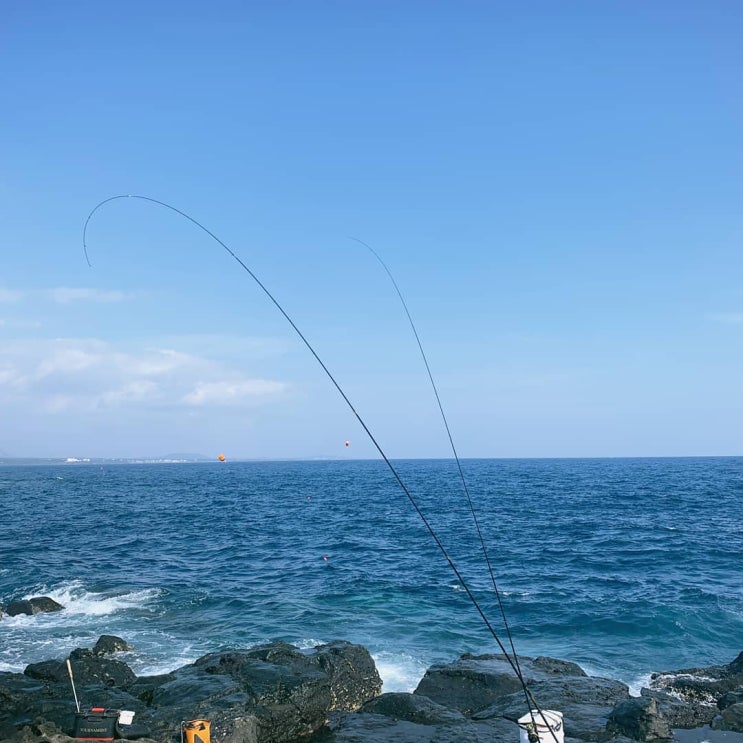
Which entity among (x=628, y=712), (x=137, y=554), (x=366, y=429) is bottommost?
(x=137, y=554)

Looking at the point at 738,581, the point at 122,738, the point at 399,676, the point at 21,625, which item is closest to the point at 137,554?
the point at 21,625

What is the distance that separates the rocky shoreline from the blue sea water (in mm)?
1967

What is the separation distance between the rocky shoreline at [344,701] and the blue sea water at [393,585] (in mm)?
1967

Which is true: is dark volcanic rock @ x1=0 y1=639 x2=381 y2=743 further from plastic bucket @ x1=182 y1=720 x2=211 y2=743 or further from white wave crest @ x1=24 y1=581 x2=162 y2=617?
white wave crest @ x1=24 y1=581 x2=162 y2=617

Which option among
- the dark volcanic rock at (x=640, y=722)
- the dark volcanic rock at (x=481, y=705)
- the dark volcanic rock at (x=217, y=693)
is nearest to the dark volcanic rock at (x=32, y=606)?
the dark volcanic rock at (x=217, y=693)

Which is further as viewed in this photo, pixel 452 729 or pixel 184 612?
pixel 184 612

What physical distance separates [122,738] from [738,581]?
79.4 ft

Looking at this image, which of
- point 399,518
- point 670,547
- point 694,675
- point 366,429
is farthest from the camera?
point 399,518

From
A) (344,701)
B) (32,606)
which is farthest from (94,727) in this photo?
(32,606)

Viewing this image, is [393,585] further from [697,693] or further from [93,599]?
[697,693]

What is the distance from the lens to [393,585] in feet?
79.9

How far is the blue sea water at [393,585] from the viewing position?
17672 millimetres

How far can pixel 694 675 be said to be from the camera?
14.4 metres

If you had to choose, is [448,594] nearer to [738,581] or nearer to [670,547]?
[738,581]
